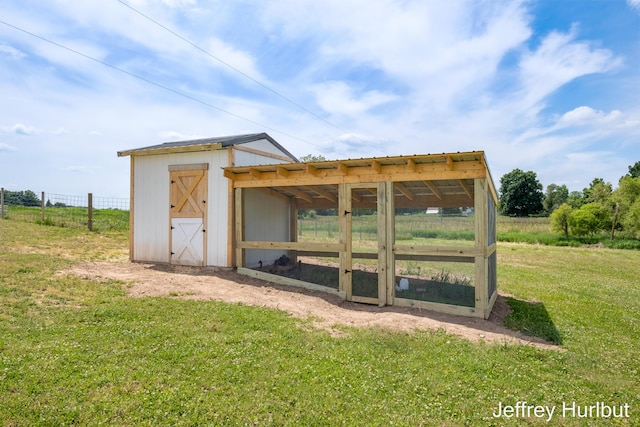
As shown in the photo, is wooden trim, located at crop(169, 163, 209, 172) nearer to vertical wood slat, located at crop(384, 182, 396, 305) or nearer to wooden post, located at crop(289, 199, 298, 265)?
wooden post, located at crop(289, 199, 298, 265)

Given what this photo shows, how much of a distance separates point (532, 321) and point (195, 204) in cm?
777

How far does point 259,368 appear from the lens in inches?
148

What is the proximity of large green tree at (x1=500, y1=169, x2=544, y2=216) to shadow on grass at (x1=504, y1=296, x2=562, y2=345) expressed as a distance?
1879 inches

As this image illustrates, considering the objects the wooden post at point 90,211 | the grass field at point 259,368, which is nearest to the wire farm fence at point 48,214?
the wooden post at point 90,211

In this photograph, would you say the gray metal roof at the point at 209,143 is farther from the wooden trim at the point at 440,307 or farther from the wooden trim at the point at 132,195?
the wooden trim at the point at 440,307

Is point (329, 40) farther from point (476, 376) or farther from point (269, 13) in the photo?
point (476, 376)

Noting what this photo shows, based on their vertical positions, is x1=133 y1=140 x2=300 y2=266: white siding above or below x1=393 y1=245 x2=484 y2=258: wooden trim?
above

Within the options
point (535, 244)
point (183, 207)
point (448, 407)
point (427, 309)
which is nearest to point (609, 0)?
point (427, 309)

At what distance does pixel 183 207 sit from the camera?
9586 mm

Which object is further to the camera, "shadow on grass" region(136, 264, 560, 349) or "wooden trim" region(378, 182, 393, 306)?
"wooden trim" region(378, 182, 393, 306)

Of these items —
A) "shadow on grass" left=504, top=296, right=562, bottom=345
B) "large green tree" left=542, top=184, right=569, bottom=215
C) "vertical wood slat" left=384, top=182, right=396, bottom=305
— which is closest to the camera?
"shadow on grass" left=504, top=296, right=562, bottom=345

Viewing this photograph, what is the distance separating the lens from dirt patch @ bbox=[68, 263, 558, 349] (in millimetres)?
5543

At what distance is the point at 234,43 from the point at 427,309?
9.95 m

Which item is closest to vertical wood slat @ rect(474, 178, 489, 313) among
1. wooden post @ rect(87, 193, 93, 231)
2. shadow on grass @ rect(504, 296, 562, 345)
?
shadow on grass @ rect(504, 296, 562, 345)
